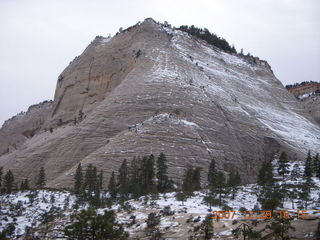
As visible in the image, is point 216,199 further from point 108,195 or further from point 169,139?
point 169,139

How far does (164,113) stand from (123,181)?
56.9 ft

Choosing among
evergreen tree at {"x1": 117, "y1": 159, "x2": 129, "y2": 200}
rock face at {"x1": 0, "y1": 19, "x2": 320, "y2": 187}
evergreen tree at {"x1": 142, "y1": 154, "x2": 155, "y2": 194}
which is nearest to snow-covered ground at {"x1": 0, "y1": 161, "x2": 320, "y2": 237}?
evergreen tree at {"x1": 117, "y1": 159, "x2": 129, "y2": 200}

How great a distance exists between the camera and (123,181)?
4294cm

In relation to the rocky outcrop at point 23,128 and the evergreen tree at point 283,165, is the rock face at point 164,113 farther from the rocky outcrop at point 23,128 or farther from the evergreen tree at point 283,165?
the rocky outcrop at point 23,128

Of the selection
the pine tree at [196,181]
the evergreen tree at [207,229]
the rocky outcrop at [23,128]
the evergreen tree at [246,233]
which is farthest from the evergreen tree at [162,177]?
the rocky outcrop at [23,128]

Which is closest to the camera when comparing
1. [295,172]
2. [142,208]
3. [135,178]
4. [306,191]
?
[142,208]

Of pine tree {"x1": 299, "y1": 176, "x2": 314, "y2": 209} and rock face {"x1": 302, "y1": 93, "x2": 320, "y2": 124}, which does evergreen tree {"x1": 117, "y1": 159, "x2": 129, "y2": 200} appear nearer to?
pine tree {"x1": 299, "y1": 176, "x2": 314, "y2": 209}

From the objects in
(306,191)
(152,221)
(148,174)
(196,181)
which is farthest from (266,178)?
(152,221)

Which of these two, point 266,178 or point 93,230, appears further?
point 266,178

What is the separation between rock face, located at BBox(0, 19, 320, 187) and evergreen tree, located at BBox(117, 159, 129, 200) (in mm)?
3271

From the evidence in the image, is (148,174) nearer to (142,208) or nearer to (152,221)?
(142,208)

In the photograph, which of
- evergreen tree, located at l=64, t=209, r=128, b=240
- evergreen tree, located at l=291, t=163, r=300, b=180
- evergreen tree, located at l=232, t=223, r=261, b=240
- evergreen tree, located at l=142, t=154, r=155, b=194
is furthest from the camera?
evergreen tree, located at l=291, t=163, r=300, b=180

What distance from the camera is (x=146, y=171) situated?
44062mm

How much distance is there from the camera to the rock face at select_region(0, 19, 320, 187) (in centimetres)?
A: 5341
